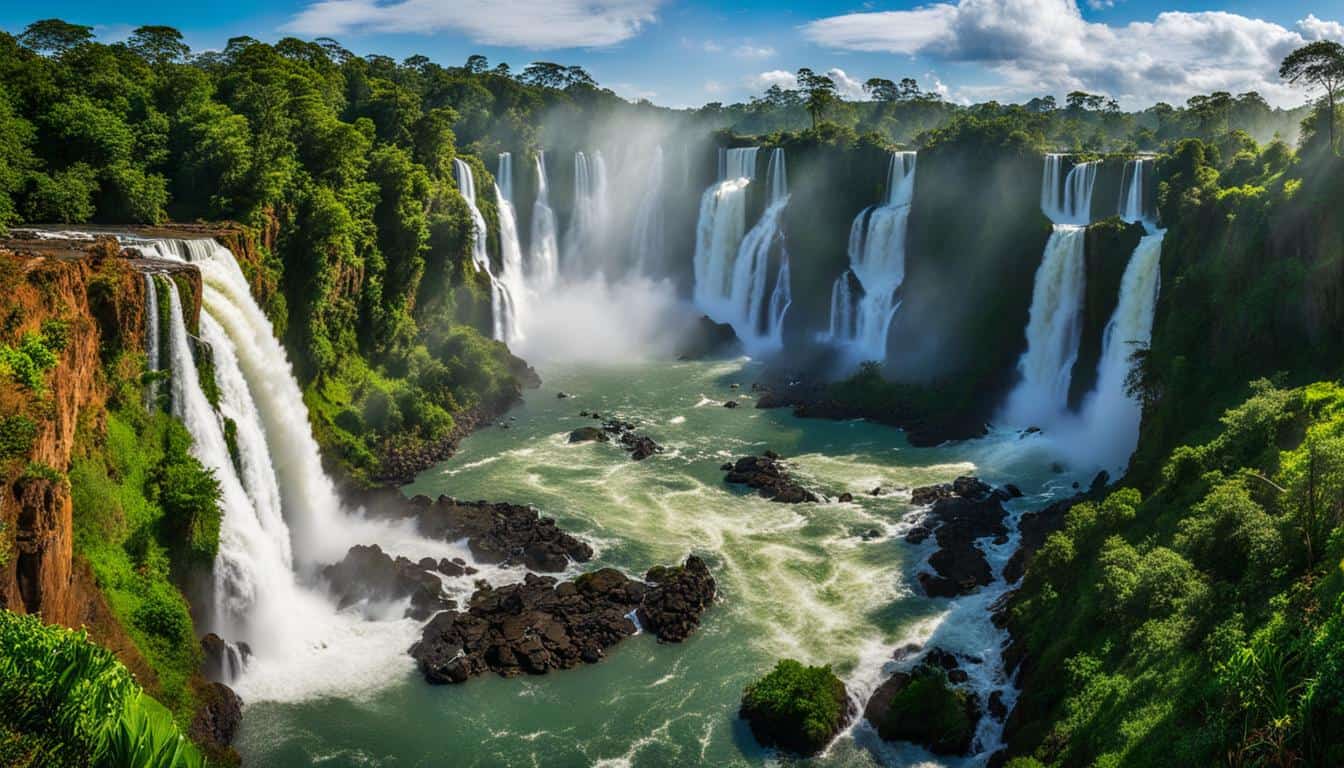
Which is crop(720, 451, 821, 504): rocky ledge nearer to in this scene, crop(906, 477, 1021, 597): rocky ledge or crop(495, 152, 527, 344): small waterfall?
crop(906, 477, 1021, 597): rocky ledge

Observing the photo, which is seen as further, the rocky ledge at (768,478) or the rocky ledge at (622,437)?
the rocky ledge at (622,437)

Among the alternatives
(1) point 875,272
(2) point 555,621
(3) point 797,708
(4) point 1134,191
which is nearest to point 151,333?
(2) point 555,621

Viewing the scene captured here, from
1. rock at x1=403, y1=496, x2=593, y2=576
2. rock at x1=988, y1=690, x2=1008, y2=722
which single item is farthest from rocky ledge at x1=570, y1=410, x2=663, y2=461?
rock at x1=988, y1=690, x2=1008, y2=722

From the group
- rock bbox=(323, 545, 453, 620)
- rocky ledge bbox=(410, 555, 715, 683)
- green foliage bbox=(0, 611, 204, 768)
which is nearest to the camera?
green foliage bbox=(0, 611, 204, 768)

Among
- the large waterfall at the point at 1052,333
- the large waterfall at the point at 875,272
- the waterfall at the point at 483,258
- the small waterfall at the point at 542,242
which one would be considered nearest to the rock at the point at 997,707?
the large waterfall at the point at 1052,333

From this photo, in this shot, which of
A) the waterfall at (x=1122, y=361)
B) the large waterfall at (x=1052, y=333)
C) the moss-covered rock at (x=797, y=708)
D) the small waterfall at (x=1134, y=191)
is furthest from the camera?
the small waterfall at (x=1134, y=191)

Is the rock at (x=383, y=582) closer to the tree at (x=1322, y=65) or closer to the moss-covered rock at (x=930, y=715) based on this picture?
the moss-covered rock at (x=930, y=715)
